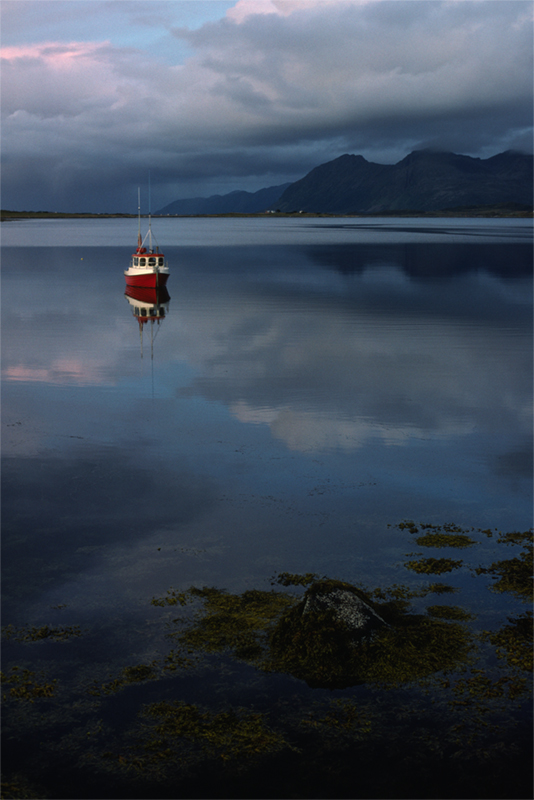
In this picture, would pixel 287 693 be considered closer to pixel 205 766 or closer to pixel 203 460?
pixel 205 766

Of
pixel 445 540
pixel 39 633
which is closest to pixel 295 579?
pixel 445 540

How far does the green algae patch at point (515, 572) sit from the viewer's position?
589 inches

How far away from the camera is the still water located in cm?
1048

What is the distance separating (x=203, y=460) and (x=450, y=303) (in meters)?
46.0

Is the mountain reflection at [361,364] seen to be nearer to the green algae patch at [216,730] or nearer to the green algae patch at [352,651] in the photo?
the green algae patch at [352,651]

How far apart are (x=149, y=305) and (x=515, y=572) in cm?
5073

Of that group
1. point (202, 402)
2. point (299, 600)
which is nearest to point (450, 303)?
point (202, 402)

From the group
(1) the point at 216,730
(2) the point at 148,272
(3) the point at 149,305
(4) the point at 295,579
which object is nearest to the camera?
(1) the point at 216,730

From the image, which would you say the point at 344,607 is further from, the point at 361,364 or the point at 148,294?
the point at 148,294

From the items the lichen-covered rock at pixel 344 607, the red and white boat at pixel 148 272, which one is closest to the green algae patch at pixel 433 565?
the lichen-covered rock at pixel 344 607

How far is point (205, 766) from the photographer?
10281 millimetres

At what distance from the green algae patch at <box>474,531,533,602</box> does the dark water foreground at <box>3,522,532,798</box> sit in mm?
113

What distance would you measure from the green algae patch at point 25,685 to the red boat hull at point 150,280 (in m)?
55.8

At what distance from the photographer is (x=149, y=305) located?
6247cm
